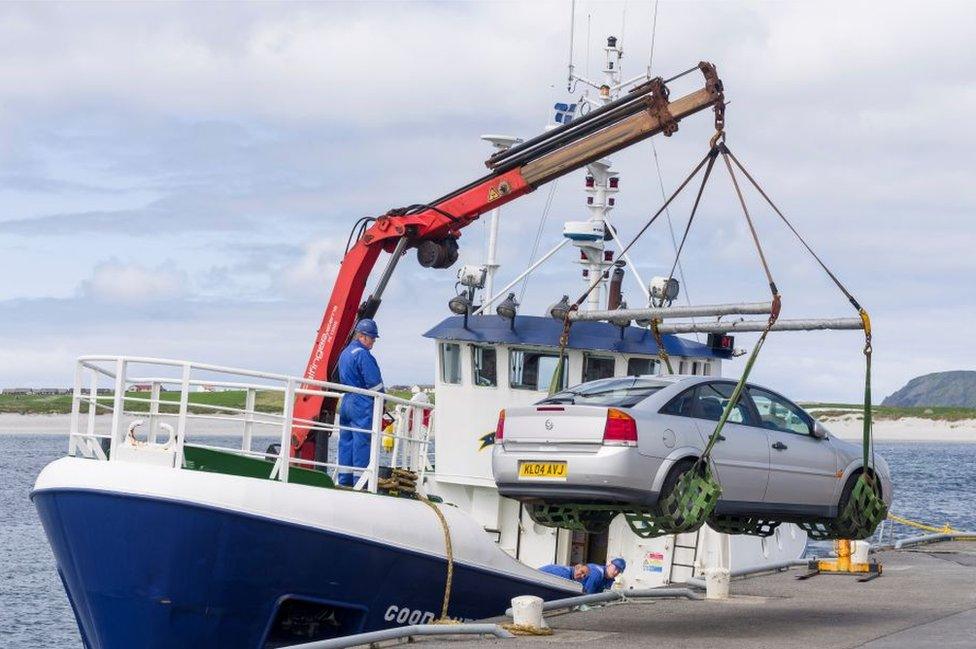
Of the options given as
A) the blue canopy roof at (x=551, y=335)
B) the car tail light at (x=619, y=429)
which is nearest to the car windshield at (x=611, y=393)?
the car tail light at (x=619, y=429)

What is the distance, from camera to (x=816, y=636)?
1236cm

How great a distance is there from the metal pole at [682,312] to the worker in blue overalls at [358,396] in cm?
214

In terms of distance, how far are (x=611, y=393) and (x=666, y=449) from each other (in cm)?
87

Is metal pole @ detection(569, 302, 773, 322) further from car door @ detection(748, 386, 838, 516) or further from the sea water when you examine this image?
the sea water

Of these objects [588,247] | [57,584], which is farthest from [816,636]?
[57,584]

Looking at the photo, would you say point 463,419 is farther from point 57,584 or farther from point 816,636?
point 57,584

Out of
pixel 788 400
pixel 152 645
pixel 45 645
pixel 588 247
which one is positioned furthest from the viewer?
pixel 45 645

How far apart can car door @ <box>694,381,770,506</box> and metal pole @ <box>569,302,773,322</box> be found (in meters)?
0.77

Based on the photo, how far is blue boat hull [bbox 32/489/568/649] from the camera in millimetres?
12000

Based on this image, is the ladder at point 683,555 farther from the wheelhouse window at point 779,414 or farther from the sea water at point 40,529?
the sea water at point 40,529

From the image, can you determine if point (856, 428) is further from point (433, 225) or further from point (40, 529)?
point (433, 225)

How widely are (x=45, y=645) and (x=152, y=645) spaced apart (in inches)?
427

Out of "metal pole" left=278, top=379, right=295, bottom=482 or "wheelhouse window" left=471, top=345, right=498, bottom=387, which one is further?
"wheelhouse window" left=471, top=345, right=498, bottom=387

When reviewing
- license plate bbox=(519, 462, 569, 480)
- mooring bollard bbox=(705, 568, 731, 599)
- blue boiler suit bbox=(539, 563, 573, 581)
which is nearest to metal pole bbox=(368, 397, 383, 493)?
license plate bbox=(519, 462, 569, 480)
